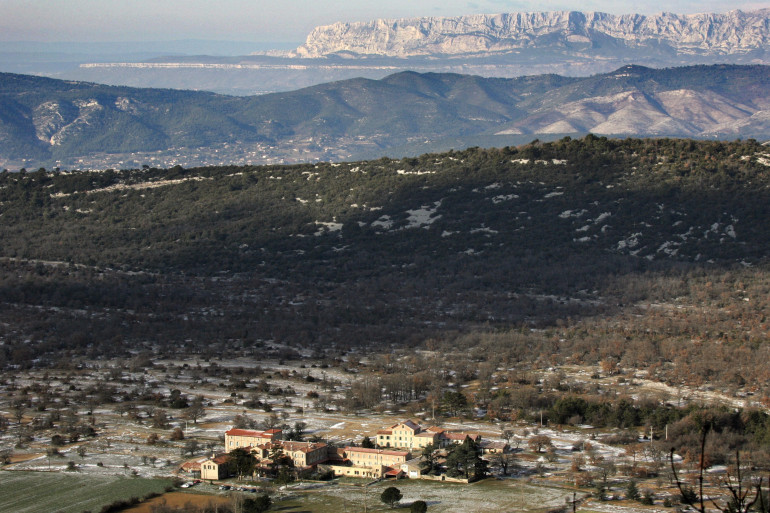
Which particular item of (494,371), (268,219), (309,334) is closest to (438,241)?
(268,219)

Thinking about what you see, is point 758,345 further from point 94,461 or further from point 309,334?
point 94,461

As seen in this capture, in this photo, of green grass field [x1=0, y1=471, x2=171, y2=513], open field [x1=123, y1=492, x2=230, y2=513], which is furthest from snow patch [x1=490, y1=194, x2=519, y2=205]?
open field [x1=123, y1=492, x2=230, y2=513]

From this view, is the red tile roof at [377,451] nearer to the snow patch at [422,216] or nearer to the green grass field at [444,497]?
the green grass field at [444,497]

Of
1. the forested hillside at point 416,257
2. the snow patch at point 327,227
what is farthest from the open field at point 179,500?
the snow patch at point 327,227

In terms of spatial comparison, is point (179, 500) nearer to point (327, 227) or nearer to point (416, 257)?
point (416, 257)

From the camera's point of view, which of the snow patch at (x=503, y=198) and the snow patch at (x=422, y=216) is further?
the snow patch at (x=503, y=198)

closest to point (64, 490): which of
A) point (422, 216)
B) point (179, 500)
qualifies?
point (179, 500)

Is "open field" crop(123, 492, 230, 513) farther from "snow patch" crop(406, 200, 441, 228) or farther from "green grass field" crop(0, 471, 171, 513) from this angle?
"snow patch" crop(406, 200, 441, 228)
